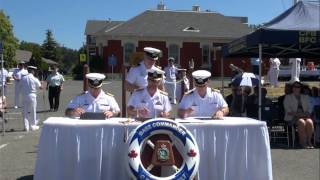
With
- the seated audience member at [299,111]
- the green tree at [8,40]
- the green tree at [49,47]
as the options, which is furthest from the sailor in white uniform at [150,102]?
the green tree at [49,47]

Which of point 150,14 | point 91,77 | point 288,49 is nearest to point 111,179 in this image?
point 91,77

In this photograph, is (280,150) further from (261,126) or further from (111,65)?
(111,65)

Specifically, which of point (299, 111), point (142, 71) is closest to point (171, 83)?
point (299, 111)

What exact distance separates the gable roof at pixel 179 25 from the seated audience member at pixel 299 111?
44.0m

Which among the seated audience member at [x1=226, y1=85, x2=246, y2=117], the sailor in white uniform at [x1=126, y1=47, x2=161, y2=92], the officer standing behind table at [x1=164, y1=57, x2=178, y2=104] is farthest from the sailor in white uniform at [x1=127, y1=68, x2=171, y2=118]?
the officer standing behind table at [x1=164, y1=57, x2=178, y2=104]

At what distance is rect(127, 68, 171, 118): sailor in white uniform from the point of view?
7.81m

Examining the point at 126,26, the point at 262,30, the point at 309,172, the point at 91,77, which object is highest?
the point at 126,26

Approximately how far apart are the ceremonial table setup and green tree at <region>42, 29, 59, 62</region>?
9141 centimetres

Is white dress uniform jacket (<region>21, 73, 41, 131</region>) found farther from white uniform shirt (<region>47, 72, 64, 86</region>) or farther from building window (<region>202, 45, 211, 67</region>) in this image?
building window (<region>202, 45, 211, 67</region>)

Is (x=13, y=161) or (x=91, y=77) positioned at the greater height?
(x=91, y=77)

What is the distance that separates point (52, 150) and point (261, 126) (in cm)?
251

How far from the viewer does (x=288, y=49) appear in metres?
15.7

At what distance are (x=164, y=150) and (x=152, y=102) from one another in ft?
4.46

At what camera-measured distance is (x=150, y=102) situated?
788 cm
